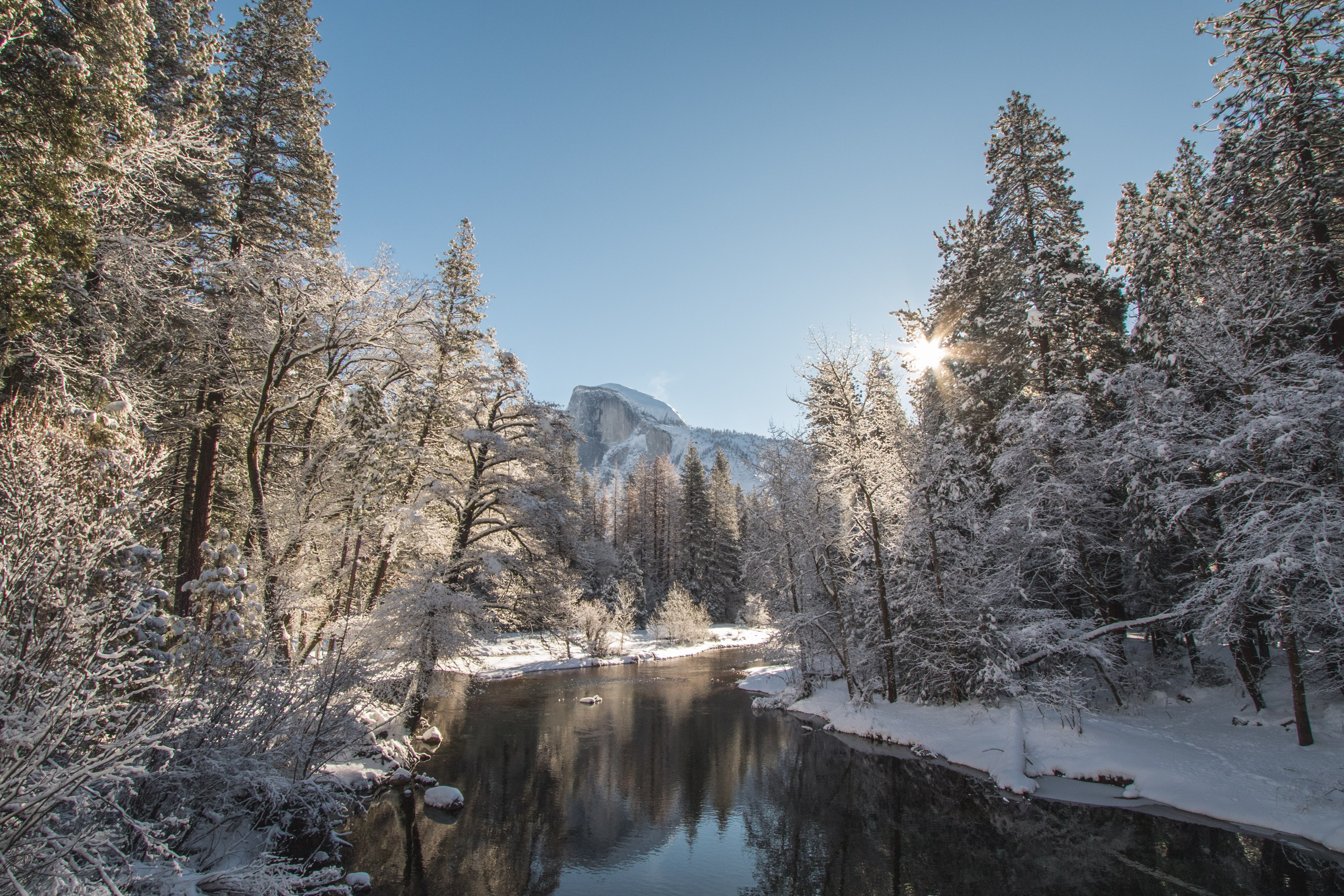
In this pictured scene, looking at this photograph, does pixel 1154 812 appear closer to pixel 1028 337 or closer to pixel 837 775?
pixel 837 775

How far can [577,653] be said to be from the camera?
38094 millimetres

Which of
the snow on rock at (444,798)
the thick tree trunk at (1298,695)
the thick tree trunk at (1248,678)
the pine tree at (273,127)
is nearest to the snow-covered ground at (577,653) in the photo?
the snow on rock at (444,798)

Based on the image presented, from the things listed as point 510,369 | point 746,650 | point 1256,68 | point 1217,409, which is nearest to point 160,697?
point 510,369

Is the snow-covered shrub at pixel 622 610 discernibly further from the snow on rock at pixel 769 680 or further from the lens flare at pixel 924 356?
the lens flare at pixel 924 356

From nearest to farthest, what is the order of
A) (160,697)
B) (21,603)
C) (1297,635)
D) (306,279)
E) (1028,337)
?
(21,603) → (160,697) → (1297,635) → (306,279) → (1028,337)

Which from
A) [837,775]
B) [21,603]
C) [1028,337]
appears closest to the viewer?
[21,603]

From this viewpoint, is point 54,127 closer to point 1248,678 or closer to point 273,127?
point 273,127

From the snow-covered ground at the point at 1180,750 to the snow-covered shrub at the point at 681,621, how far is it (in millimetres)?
27688

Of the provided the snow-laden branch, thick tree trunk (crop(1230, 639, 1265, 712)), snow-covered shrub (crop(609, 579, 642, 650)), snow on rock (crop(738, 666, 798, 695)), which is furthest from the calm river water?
snow-covered shrub (crop(609, 579, 642, 650))

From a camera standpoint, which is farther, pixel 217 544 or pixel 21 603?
pixel 217 544

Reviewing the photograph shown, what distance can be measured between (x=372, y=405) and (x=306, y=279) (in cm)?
324

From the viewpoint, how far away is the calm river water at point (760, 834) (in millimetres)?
8359

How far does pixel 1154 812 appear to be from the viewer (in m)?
10.5

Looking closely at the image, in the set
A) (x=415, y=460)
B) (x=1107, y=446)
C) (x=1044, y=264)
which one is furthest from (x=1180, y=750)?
(x=415, y=460)
